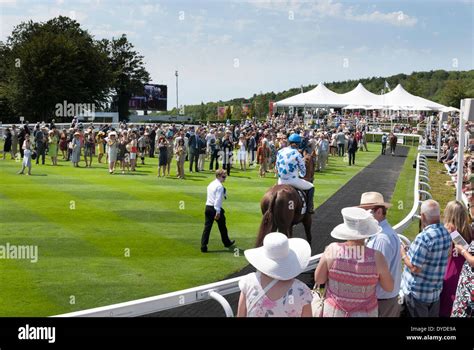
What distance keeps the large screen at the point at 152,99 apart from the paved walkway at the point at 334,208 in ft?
176

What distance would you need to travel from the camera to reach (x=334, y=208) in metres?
17.9

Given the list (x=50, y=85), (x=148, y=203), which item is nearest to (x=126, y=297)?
(x=148, y=203)

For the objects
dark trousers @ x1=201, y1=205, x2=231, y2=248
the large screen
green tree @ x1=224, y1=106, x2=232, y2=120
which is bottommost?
dark trousers @ x1=201, y1=205, x2=231, y2=248

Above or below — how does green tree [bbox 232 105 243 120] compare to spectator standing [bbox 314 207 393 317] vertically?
above

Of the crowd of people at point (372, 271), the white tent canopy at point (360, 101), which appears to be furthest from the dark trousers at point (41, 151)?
the crowd of people at point (372, 271)

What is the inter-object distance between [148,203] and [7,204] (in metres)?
3.88

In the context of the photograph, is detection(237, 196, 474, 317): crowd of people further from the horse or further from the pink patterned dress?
the horse

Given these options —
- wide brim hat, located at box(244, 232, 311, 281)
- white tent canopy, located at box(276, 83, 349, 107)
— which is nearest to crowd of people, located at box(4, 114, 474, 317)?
wide brim hat, located at box(244, 232, 311, 281)

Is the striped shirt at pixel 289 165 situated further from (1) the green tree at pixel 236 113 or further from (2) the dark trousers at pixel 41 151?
(1) the green tree at pixel 236 113

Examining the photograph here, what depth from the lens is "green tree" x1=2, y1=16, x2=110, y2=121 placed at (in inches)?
2188

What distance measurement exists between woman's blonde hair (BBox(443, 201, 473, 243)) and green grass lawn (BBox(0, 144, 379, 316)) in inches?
186

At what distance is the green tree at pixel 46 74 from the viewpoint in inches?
2188

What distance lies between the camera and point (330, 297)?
5043 millimetres
